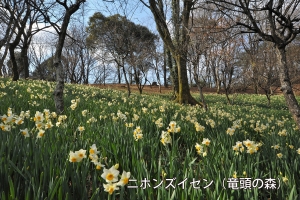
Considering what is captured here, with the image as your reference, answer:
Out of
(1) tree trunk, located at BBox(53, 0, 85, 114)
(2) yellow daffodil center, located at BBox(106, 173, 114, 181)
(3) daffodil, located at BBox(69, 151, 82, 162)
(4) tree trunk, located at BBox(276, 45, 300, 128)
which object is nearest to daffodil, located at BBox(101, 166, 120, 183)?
(2) yellow daffodil center, located at BBox(106, 173, 114, 181)

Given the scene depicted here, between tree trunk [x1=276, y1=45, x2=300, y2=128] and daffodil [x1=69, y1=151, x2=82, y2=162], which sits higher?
tree trunk [x1=276, y1=45, x2=300, y2=128]

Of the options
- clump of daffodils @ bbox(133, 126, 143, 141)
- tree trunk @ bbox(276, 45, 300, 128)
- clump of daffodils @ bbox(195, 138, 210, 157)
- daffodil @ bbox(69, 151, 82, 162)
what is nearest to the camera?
daffodil @ bbox(69, 151, 82, 162)

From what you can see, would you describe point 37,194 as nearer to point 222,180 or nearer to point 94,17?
point 222,180

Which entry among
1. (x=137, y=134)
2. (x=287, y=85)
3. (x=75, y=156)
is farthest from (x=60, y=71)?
(x=287, y=85)

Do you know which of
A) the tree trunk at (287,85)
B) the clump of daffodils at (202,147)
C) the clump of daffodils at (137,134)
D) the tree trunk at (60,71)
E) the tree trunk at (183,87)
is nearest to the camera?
the clump of daffodils at (202,147)

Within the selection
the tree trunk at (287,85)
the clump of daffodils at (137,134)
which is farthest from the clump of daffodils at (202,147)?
the tree trunk at (287,85)

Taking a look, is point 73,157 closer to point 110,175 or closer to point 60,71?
point 110,175

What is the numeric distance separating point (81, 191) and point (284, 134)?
3021 mm

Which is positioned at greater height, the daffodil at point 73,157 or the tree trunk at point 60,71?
the tree trunk at point 60,71

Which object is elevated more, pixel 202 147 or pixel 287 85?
pixel 287 85

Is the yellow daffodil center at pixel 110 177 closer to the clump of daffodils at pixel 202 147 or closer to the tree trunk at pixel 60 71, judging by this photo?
the clump of daffodils at pixel 202 147

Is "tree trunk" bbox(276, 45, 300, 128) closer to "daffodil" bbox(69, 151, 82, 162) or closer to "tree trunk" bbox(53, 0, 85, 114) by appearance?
"daffodil" bbox(69, 151, 82, 162)

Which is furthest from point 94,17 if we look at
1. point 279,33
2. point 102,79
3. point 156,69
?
point 279,33

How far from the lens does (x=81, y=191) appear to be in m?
1.52
